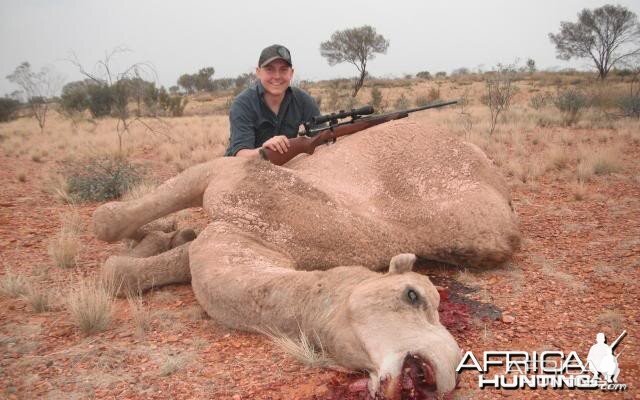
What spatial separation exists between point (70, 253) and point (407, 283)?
3.74 metres

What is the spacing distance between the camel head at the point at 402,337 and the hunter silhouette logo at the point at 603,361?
119 cm

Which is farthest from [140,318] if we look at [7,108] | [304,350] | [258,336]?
[7,108]

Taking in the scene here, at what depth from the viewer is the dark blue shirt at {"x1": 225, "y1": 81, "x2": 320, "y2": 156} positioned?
5.54 meters

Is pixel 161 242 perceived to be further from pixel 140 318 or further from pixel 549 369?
pixel 549 369

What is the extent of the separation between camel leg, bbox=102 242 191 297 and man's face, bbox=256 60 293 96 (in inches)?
92.6

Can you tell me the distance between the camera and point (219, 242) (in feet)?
10.7

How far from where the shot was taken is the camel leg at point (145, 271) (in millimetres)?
3807

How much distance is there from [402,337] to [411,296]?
19cm

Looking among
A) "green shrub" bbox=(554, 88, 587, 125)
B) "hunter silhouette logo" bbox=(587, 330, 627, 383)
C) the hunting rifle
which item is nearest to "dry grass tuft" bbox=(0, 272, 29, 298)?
the hunting rifle

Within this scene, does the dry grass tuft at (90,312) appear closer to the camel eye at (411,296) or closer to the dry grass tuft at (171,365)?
the dry grass tuft at (171,365)

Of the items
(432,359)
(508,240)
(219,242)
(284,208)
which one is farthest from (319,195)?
(432,359)

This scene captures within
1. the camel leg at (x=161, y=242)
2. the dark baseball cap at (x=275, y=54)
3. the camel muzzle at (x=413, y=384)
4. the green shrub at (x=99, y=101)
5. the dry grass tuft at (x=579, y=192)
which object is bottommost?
the dry grass tuft at (x=579, y=192)

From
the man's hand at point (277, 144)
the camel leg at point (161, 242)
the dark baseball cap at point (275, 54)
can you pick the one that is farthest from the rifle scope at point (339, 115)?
the camel leg at point (161, 242)

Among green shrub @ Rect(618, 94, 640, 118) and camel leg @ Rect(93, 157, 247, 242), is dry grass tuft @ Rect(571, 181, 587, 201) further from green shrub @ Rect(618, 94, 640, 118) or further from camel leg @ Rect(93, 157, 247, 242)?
green shrub @ Rect(618, 94, 640, 118)
